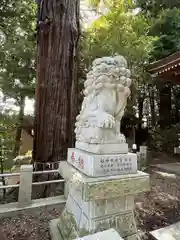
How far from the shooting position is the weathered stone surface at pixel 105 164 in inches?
62.7

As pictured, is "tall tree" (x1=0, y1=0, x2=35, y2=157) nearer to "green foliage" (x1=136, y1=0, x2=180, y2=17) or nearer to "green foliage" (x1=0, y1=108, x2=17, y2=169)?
"green foliage" (x1=0, y1=108, x2=17, y2=169)

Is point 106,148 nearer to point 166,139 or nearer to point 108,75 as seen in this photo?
point 108,75

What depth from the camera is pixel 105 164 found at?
64.1 inches

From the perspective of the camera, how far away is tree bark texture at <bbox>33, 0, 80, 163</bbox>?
11.5 feet

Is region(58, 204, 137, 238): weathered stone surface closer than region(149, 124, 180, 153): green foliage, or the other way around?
region(58, 204, 137, 238): weathered stone surface

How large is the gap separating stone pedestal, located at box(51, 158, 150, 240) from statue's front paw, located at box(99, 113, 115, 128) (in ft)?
1.50

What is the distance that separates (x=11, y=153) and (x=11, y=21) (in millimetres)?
5232

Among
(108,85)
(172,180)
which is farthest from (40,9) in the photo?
(172,180)

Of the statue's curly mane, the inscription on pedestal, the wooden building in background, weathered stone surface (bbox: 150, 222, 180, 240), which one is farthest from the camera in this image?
the wooden building in background

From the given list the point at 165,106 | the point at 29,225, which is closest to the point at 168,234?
the point at 29,225

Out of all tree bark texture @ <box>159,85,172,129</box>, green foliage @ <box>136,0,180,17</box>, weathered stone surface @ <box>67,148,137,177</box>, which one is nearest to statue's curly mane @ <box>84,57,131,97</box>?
weathered stone surface @ <box>67,148,137,177</box>

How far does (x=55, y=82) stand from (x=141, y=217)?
109 inches

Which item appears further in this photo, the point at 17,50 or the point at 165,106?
the point at 165,106

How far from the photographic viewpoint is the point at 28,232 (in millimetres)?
2326
